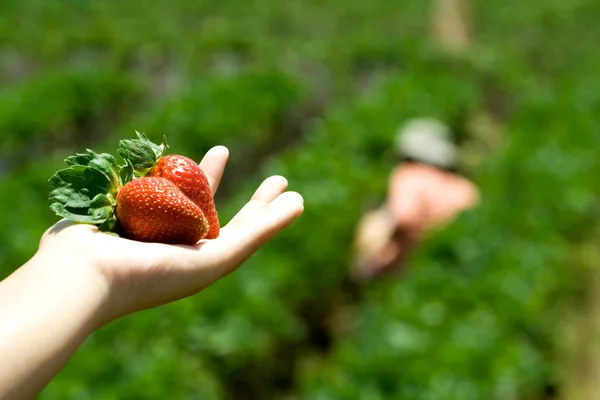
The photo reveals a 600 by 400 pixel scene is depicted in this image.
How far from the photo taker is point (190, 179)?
177cm

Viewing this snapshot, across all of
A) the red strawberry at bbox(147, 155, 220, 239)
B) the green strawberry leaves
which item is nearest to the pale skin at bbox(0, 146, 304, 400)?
the red strawberry at bbox(147, 155, 220, 239)

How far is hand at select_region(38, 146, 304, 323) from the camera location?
1.46 metres

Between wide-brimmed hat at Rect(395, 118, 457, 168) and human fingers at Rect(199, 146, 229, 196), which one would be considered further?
wide-brimmed hat at Rect(395, 118, 457, 168)

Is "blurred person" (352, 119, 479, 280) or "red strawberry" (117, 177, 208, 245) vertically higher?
"red strawberry" (117, 177, 208, 245)

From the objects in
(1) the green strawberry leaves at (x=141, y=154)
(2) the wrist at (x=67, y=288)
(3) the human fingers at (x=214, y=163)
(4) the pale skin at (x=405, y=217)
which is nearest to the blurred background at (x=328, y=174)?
(4) the pale skin at (x=405, y=217)

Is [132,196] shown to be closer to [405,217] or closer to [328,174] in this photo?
[405,217]

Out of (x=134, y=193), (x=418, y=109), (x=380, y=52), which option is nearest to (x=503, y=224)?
(x=418, y=109)

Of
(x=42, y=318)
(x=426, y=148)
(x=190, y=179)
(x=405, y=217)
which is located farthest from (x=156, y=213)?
(x=426, y=148)

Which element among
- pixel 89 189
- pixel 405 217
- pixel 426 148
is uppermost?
pixel 89 189

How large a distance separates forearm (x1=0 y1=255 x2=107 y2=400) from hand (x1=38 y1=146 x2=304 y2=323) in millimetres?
20

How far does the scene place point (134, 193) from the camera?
163 centimetres

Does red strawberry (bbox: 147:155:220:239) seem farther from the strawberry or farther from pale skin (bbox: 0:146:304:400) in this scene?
pale skin (bbox: 0:146:304:400)

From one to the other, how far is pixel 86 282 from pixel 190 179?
419 mm

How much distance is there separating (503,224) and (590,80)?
4722 mm
